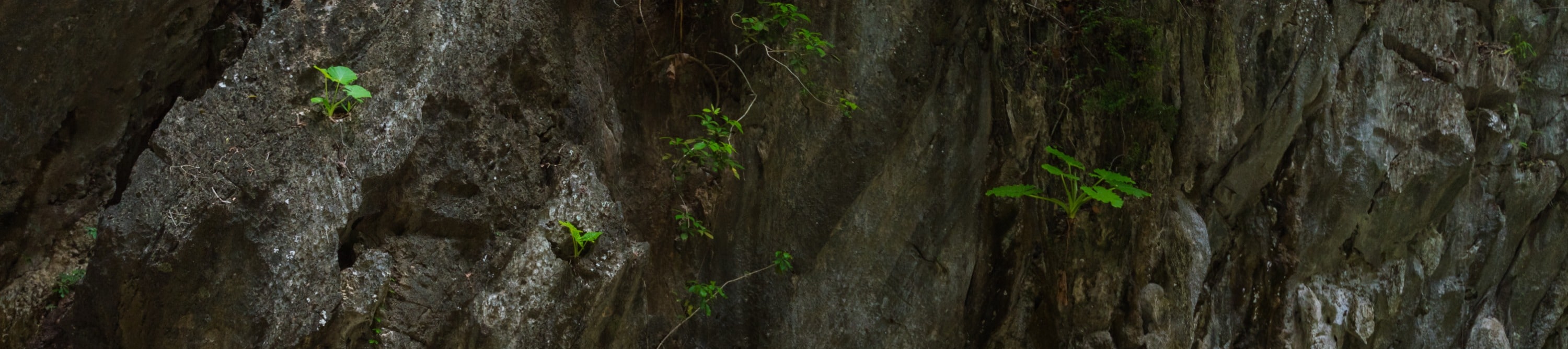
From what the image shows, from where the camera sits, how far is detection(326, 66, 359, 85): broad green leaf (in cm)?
301

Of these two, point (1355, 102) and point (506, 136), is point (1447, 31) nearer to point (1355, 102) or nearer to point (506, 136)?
point (1355, 102)

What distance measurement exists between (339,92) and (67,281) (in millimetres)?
914

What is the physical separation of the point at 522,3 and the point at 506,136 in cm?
54

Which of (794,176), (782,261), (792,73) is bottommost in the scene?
(782,261)

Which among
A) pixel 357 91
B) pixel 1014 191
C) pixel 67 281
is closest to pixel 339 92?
pixel 357 91

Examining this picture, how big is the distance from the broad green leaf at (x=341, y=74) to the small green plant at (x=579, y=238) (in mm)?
955

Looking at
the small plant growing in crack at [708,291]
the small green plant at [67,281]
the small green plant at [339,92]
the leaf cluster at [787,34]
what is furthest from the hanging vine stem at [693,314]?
the small green plant at [67,281]

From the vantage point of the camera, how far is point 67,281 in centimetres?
277

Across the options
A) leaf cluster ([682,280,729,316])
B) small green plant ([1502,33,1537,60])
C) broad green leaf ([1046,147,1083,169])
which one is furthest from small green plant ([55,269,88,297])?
small green plant ([1502,33,1537,60])

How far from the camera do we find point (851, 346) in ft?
16.0

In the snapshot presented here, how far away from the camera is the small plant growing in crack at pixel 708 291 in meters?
4.41

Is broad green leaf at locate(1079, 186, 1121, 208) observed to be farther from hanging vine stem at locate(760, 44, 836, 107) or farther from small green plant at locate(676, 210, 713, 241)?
small green plant at locate(676, 210, 713, 241)

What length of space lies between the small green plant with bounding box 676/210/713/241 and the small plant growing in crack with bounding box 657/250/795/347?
222 millimetres

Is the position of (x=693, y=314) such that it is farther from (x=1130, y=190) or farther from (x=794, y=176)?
(x=1130, y=190)
